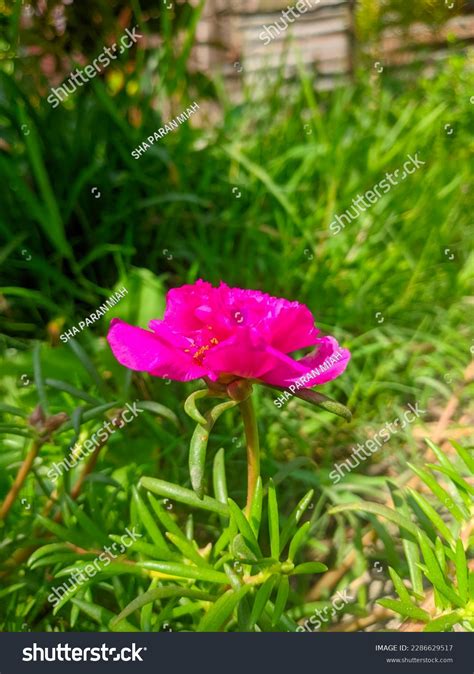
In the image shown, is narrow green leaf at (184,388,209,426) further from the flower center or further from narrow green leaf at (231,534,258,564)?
narrow green leaf at (231,534,258,564)

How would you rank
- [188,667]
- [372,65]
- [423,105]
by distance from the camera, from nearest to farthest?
[188,667]
[423,105]
[372,65]

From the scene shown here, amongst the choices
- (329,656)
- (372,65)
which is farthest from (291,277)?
(372,65)

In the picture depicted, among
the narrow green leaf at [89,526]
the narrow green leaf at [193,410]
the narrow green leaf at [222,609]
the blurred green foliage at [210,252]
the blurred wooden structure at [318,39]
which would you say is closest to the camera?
the narrow green leaf at [193,410]

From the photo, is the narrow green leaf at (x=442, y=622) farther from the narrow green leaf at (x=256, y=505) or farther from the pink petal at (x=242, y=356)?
the pink petal at (x=242, y=356)

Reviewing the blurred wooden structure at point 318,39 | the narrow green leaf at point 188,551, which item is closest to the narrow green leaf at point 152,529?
the narrow green leaf at point 188,551

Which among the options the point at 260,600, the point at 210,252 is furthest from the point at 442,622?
the point at 210,252

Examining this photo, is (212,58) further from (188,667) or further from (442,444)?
(188,667)
